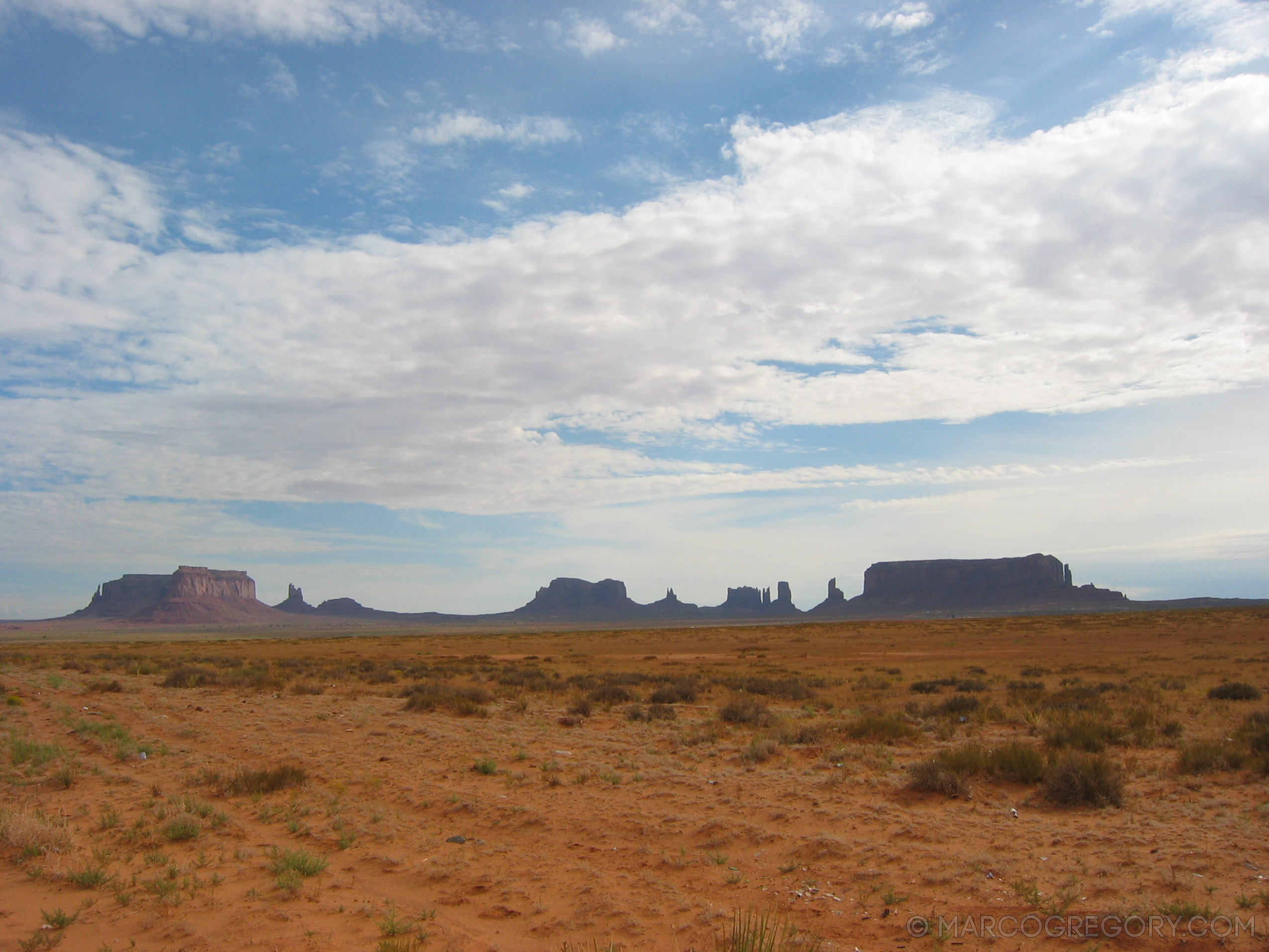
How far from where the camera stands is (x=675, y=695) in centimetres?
2184

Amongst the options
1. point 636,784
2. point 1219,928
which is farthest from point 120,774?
point 1219,928

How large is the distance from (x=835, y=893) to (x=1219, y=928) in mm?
2984

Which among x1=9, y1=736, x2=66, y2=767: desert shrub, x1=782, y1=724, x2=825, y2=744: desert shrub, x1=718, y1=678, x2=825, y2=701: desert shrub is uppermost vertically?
x1=9, y1=736, x2=66, y2=767: desert shrub

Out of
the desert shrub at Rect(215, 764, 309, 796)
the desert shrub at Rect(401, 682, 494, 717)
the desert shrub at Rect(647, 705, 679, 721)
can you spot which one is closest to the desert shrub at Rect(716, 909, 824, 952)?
the desert shrub at Rect(215, 764, 309, 796)

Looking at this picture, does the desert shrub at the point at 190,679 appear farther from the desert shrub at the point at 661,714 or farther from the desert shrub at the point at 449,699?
the desert shrub at the point at 661,714

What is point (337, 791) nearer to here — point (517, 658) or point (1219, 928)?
point (1219, 928)

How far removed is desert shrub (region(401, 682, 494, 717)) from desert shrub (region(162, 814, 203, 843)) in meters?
9.77

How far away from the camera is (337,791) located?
11.1 metres

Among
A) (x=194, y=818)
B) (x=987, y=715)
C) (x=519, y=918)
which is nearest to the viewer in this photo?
(x=519, y=918)

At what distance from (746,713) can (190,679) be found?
21555mm

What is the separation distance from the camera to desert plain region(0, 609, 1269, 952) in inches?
256

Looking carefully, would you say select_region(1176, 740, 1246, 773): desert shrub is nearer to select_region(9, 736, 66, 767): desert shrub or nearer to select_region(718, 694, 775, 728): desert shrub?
select_region(718, 694, 775, 728): desert shrub

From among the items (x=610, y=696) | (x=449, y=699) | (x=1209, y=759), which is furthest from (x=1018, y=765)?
(x=449, y=699)

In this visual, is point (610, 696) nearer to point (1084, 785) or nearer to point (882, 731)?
point (882, 731)
